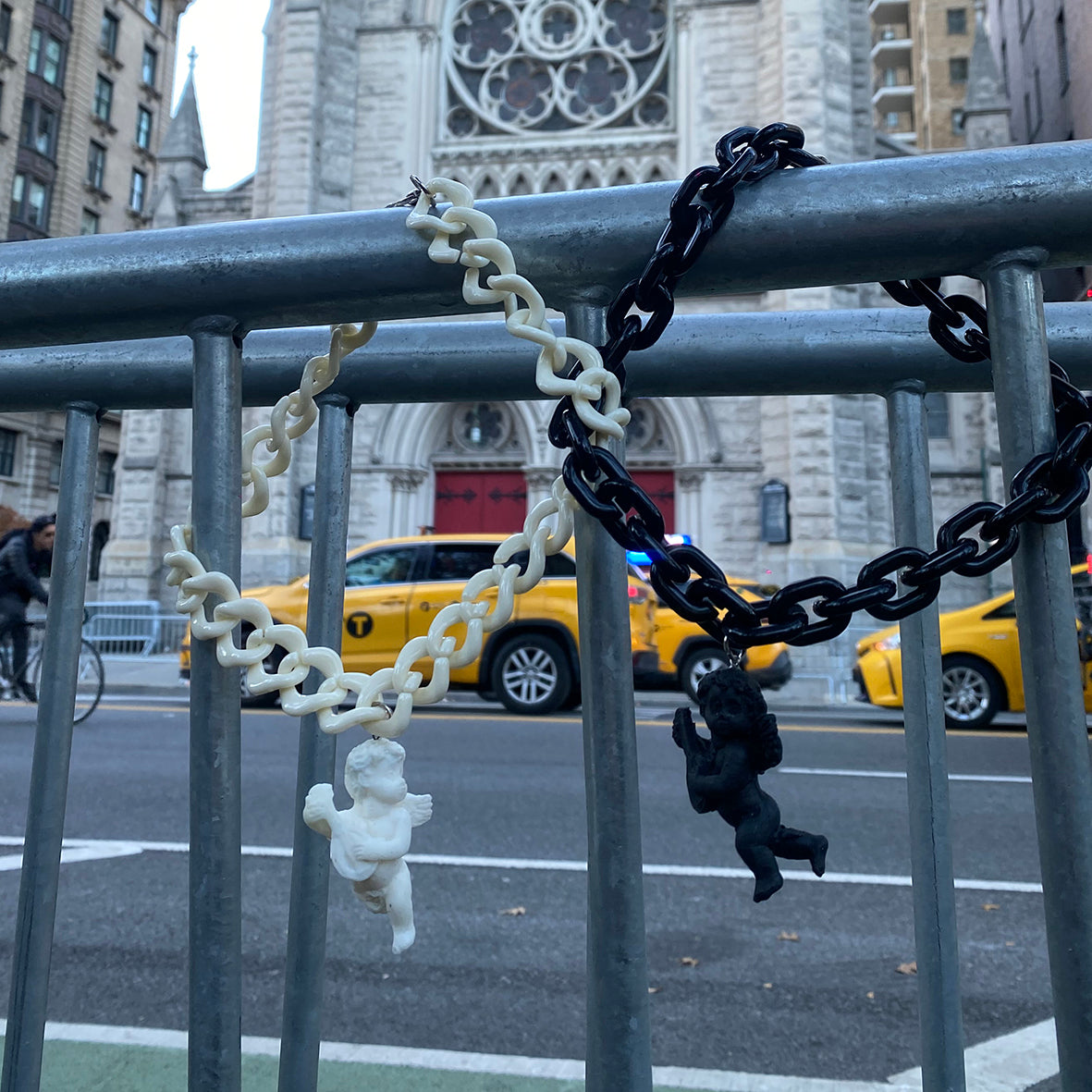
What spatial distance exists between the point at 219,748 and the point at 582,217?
598 millimetres

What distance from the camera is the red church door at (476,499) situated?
2025 centimetres

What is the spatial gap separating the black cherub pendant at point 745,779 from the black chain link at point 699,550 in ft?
0.27

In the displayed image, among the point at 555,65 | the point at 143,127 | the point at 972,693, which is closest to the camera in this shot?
the point at 972,693

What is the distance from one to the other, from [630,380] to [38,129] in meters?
41.3

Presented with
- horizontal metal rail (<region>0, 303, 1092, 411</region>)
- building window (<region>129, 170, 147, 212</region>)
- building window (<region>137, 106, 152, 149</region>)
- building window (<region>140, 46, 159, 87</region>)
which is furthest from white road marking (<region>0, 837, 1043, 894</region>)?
building window (<region>140, 46, 159, 87</region>)

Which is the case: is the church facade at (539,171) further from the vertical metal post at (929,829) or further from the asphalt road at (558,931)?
the vertical metal post at (929,829)

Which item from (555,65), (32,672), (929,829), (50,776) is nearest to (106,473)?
(555,65)

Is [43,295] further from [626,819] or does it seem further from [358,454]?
[358,454]

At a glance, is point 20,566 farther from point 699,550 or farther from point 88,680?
point 699,550

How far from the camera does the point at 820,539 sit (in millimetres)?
17578

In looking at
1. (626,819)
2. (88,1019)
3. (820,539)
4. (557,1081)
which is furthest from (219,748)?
(820,539)

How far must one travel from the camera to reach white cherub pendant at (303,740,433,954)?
77cm

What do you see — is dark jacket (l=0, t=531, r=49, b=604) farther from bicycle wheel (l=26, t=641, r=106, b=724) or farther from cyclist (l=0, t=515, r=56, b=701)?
bicycle wheel (l=26, t=641, r=106, b=724)

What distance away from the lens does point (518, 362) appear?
1182mm
